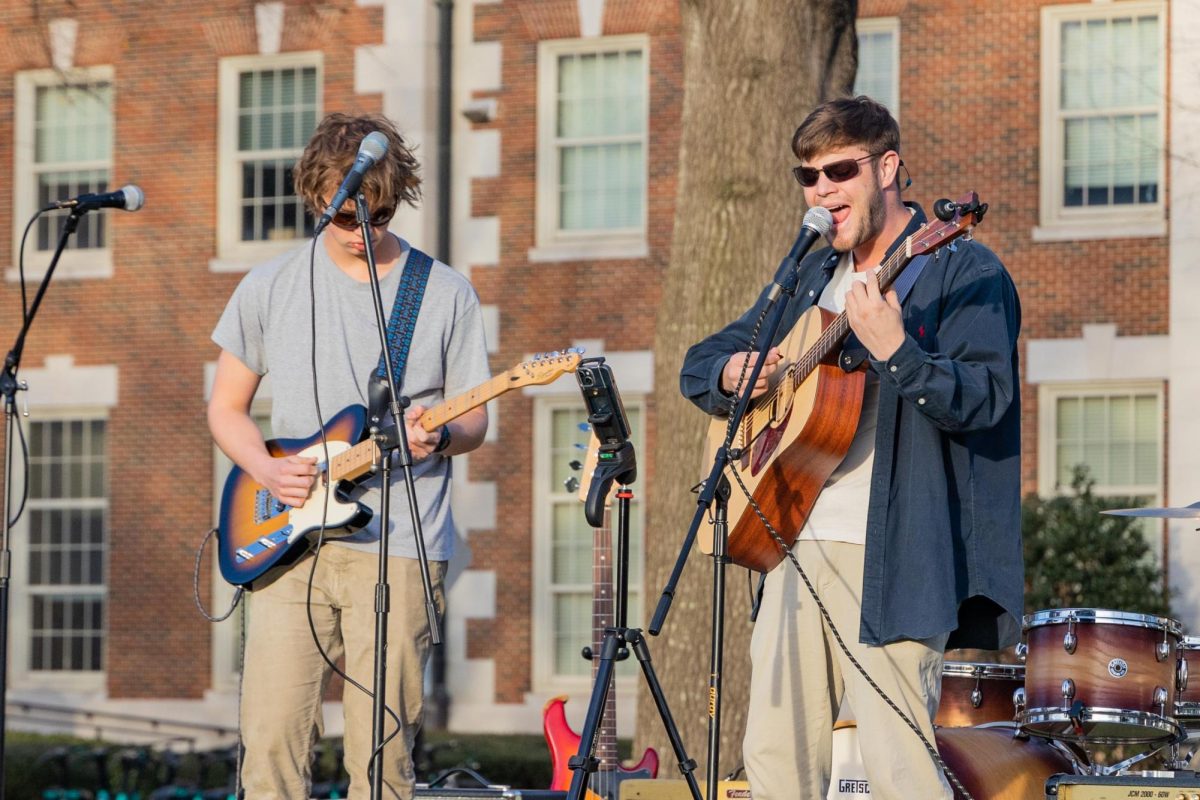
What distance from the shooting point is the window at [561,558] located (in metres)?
15.6

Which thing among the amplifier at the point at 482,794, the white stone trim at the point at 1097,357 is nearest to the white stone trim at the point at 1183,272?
the white stone trim at the point at 1097,357

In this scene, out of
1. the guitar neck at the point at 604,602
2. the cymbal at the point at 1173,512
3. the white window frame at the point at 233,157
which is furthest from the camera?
the white window frame at the point at 233,157

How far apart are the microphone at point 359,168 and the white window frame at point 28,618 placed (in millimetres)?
12531

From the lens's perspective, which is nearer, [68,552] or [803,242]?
[803,242]

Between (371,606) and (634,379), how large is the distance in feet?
34.4

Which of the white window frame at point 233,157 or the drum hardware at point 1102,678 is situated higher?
the white window frame at point 233,157

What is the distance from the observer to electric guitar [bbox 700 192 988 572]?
4.54 meters

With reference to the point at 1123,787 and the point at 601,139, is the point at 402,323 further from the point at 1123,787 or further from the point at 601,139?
the point at 601,139

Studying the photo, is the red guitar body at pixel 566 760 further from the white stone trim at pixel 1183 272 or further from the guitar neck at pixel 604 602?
the white stone trim at pixel 1183 272

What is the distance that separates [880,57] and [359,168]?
10.9 meters

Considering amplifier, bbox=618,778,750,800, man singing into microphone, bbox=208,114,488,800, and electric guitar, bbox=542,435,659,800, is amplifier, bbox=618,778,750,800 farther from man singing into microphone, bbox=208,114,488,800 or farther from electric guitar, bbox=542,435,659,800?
man singing into microphone, bbox=208,114,488,800

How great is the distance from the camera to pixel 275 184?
1662 centimetres

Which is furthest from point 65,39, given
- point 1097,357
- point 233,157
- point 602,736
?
point 602,736

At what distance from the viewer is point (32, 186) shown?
17203 mm
